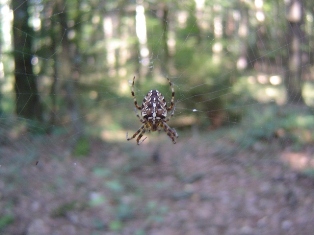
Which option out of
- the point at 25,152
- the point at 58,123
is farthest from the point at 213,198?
the point at 58,123

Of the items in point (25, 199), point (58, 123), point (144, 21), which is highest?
point (144, 21)

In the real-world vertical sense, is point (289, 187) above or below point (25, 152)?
below

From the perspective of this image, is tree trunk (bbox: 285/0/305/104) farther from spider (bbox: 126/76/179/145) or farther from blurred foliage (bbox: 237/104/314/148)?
spider (bbox: 126/76/179/145)

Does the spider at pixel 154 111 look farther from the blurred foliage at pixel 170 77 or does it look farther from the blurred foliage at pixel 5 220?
the blurred foliage at pixel 170 77

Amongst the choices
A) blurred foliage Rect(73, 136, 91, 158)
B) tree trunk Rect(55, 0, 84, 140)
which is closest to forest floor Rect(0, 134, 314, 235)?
blurred foliage Rect(73, 136, 91, 158)

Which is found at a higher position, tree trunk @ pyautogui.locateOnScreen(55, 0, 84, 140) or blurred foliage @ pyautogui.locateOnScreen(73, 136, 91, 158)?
tree trunk @ pyautogui.locateOnScreen(55, 0, 84, 140)

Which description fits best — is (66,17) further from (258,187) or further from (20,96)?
(258,187)

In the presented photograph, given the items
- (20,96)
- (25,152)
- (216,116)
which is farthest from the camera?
(216,116)

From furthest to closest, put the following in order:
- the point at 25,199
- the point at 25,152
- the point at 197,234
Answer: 1. the point at 25,152
2. the point at 25,199
3. the point at 197,234
